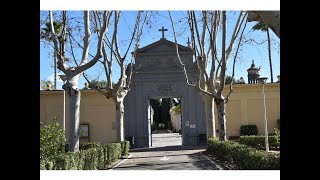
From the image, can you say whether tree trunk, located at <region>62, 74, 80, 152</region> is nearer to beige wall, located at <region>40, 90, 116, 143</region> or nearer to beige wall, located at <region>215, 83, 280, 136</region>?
beige wall, located at <region>40, 90, 116, 143</region>

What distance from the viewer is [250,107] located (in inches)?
720

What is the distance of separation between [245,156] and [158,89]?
10.7 m

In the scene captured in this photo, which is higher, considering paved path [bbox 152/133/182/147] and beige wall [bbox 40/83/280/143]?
beige wall [bbox 40/83/280/143]

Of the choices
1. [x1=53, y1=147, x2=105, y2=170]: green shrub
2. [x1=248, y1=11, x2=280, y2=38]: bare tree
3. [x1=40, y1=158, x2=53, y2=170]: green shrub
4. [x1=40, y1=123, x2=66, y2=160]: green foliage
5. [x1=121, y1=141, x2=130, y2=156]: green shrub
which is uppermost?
[x1=248, y1=11, x2=280, y2=38]: bare tree

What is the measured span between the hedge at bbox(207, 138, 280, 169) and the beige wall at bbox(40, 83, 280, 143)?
557cm

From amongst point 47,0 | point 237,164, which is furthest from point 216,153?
point 47,0

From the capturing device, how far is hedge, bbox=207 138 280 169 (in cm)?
663

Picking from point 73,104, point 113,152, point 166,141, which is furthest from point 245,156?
point 166,141

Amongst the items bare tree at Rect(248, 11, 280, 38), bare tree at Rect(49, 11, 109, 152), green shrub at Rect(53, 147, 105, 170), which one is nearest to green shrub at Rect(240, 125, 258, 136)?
green shrub at Rect(53, 147, 105, 170)

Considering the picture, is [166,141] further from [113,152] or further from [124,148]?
[113,152]

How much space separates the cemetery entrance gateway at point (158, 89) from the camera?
60.3 ft

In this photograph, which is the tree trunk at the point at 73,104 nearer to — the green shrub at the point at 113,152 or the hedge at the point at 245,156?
the green shrub at the point at 113,152

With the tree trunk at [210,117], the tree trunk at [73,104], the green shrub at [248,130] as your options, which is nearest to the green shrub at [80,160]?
the tree trunk at [73,104]
